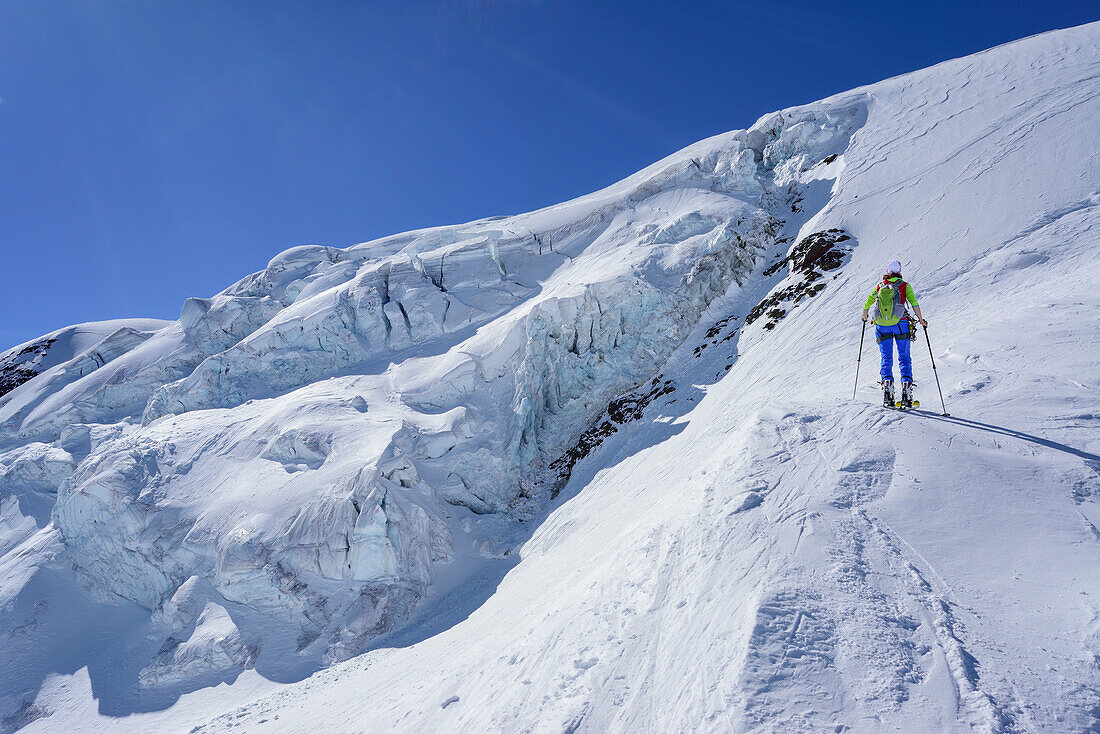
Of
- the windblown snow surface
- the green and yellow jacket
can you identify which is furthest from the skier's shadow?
A: the green and yellow jacket

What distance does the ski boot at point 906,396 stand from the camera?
787cm

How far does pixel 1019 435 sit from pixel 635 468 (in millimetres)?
11529

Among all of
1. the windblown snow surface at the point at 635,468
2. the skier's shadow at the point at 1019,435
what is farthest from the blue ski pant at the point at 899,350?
the skier's shadow at the point at 1019,435

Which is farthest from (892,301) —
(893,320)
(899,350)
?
(899,350)

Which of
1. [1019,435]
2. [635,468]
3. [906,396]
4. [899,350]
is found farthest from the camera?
[635,468]

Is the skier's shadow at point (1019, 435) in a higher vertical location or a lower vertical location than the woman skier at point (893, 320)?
lower

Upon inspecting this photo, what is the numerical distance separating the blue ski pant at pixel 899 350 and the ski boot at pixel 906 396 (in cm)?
9

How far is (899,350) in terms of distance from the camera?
877 centimetres

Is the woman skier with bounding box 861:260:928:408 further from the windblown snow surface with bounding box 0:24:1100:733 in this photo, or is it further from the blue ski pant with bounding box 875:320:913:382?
the windblown snow surface with bounding box 0:24:1100:733

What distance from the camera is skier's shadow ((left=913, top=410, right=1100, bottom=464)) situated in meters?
5.70

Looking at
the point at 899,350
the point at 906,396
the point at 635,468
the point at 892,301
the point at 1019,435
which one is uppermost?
the point at 892,301

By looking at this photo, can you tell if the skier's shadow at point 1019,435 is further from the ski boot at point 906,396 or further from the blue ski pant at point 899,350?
the blue ski pant at point 899,350

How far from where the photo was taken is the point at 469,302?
102 ft

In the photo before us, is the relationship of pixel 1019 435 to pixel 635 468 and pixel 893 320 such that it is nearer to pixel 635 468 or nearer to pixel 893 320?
pixel 893 320
